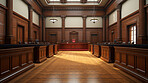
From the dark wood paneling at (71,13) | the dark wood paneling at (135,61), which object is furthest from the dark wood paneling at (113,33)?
the dark wood paneling at (135,61)

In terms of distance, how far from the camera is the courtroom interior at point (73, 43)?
2582 millimetres

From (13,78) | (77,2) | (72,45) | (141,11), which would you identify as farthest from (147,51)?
(77,2)

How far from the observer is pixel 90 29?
1500 centimetres

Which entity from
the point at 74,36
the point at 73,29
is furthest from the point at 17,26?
the point at 74,36

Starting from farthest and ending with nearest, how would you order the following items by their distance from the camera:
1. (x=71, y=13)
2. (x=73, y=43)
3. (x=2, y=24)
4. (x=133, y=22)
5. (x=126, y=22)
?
1. (x=71, y=13)
2. (x=73, y=43)
3. (x=126, y=22)
4. (x=133, y=22)
5. (x=2, y=24)

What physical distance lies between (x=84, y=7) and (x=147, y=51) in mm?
12892

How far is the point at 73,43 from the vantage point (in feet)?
42.8

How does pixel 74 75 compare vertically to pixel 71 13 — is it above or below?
below

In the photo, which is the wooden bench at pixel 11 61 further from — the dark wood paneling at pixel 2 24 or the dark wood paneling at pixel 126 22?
the dark wood paneling at pixel 126 22

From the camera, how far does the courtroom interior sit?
8.47ft

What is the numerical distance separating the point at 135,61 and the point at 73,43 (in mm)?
10502

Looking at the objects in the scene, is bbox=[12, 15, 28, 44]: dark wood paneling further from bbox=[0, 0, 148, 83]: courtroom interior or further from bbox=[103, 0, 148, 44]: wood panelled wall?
bbox=[103, 0, 148, 44]: wood panelled wall

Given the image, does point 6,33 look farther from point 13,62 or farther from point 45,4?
point 45,4

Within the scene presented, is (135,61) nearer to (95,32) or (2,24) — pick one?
(2,24)
